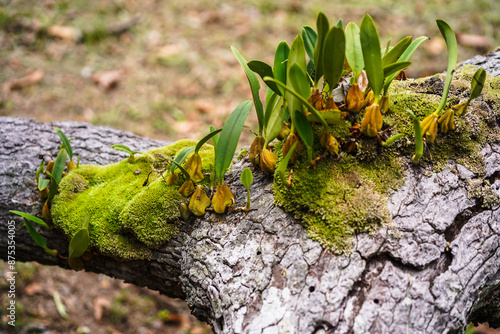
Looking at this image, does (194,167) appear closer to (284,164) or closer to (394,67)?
(284,164)

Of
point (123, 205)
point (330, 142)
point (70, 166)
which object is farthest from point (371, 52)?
point (70, 166)

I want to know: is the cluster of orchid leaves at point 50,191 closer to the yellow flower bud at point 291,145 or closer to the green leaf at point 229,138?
the green leaf at point 229,138

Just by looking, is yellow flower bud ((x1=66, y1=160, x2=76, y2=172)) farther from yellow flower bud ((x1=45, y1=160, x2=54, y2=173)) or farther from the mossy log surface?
the mossy log surface

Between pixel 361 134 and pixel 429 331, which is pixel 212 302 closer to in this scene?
pixel 429 331

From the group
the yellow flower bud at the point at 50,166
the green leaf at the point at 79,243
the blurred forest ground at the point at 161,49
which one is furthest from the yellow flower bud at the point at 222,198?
the blurred forest ground at the point at 161,49

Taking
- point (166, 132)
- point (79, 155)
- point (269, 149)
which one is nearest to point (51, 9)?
point (166, 132)

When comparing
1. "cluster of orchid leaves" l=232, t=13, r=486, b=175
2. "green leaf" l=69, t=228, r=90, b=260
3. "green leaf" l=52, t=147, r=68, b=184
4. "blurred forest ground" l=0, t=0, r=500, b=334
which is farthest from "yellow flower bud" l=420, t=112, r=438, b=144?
"blurred forest ground" l=0, t=0, r=500, b=334
